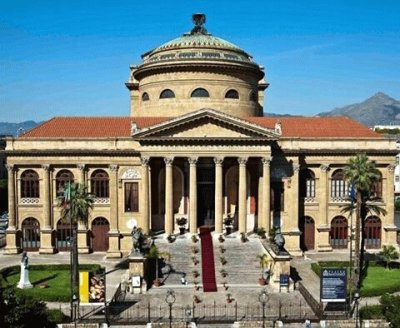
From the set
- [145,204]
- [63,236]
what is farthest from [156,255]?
[63,236]

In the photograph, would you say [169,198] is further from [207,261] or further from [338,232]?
[338,232]

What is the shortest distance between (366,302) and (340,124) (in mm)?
28967

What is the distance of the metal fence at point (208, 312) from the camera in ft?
120

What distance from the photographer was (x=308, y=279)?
4772cm

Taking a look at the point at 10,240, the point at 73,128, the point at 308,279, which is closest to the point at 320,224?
the point at 308,279

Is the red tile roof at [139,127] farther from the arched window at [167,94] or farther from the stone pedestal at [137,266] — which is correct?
the stone pedestal at [137,266]

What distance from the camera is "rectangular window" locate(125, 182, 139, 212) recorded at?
58.5 meters

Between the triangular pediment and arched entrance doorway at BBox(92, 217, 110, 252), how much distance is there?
11659 mm

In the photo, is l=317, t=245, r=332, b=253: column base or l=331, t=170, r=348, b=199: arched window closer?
l=317, t=245, r=332, b=253: column base

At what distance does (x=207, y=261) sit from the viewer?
49.4 metres

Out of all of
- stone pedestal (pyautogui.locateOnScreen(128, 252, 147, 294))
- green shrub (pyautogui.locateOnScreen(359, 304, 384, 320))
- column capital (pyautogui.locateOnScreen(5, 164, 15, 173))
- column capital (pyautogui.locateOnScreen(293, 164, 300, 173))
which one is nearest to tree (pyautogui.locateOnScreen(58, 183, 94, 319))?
stone pedestal (pyautogui.locateOnScreen(128, 252, 147, 294))

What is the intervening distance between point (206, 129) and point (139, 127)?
980 centimetres

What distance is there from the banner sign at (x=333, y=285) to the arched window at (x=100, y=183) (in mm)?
29095

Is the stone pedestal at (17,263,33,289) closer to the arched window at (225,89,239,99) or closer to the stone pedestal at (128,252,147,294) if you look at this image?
the stone pedestal at (128,252,147,294)
